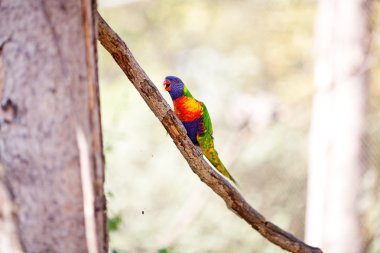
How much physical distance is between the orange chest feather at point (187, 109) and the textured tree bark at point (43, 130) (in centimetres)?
156

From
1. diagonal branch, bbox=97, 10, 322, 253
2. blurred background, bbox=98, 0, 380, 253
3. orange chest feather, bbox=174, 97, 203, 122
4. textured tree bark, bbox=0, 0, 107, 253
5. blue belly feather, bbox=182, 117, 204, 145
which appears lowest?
textured tree bark, bbox=0, 0, 107, 253

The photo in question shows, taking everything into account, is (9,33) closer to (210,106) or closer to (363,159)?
(363,159)

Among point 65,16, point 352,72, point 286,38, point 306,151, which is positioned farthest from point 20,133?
point 286,38

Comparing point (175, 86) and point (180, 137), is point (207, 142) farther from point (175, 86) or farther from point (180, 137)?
point (180, 137)

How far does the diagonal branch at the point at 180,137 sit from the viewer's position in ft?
5.07

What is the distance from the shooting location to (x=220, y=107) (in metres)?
→ 6.74

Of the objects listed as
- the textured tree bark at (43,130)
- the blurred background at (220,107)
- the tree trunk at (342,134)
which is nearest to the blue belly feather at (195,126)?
the textured tree bark at (43,130)

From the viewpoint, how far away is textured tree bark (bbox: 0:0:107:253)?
90cm

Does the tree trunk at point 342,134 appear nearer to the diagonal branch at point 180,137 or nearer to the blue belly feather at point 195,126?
the blue belly feather at point 195,126

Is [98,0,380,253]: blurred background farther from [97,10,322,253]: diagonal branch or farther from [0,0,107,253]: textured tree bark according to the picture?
[0,0,107,253]: textured tree bark

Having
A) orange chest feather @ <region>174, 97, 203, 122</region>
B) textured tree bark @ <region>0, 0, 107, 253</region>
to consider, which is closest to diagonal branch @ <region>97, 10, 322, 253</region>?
textured tree bark @ <region>0, 0, 107, 253</region>

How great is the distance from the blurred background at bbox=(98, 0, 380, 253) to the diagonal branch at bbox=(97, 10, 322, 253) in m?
2.64

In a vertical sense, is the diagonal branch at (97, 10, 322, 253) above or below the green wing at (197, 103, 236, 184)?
below

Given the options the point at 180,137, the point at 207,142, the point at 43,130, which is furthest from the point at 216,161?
the point at 43,130
